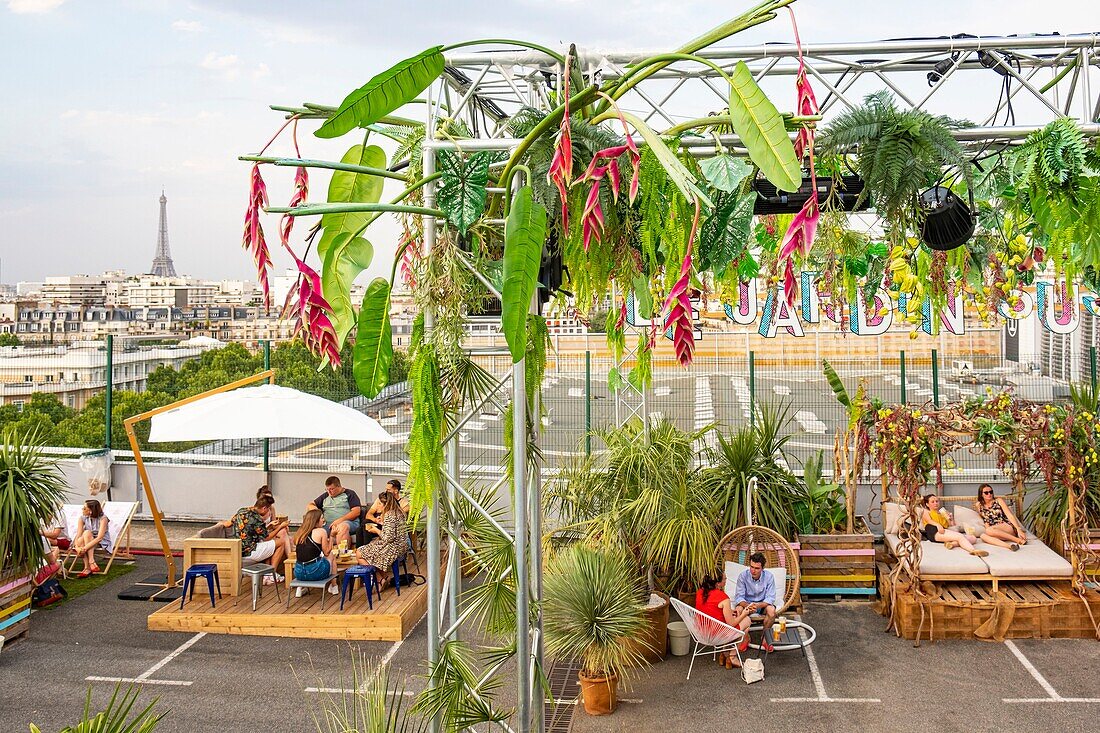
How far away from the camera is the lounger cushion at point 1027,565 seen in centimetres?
686

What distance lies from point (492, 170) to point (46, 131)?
246ft

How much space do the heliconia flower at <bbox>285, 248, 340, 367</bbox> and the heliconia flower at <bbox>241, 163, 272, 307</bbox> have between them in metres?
0.19

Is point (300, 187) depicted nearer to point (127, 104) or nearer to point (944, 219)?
point (944, 219)

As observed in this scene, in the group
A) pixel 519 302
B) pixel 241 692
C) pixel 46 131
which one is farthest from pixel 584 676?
pixel 46 131

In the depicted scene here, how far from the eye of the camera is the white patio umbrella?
7047 mm

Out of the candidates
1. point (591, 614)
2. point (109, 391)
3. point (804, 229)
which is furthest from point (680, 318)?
point (109, 391)

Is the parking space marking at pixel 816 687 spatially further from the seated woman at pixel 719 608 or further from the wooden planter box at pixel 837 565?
the wooden planter box at pixel 837 565

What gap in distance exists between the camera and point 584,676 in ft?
18.0

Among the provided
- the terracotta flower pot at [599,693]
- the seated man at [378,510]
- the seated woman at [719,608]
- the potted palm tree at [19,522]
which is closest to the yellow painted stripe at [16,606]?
the potted palm tree at [19,522]

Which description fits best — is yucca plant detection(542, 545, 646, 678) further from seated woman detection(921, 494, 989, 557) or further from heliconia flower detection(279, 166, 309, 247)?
seated woman detection(921, 494, 989, 557)

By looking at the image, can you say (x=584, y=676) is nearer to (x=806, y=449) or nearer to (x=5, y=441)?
(x=5, y=441)

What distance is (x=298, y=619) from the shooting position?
688 centimetres

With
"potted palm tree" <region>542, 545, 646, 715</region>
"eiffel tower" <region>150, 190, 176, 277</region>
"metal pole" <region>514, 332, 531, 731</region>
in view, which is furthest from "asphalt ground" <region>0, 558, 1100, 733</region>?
"eiffel tower" <region>150, 190, 176, 277</region>

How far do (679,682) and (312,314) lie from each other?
4305mm
